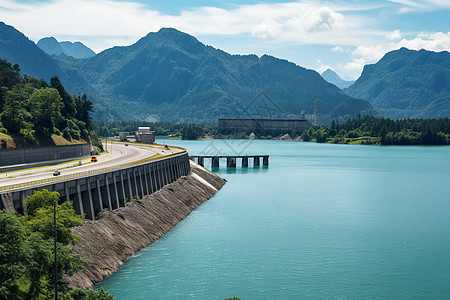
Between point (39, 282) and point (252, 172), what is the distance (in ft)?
421

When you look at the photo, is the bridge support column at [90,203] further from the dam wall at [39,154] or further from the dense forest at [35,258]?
the dam wall at [39,154]

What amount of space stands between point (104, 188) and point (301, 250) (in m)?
26.2

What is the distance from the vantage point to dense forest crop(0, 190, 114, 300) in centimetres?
3503

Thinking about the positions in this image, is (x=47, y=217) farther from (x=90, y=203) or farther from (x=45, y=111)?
(x=45, y=111)

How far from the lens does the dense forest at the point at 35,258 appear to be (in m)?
35.0

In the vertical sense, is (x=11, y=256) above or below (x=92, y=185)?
below

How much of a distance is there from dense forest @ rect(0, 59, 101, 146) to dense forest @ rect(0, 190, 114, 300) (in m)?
49.3

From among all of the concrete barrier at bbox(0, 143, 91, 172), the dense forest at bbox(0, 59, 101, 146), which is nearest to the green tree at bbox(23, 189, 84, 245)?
the concrete barrier at bbox(0, 143, 91, 172)

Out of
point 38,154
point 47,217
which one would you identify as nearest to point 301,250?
point 47,217

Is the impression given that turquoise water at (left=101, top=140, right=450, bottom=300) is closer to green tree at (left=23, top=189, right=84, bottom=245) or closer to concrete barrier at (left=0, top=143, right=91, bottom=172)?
green tree at (left=23, top=189, right=84, bottom=245)

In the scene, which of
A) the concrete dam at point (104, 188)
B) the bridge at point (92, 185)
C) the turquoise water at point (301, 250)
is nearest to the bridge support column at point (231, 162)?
the turquoise water at point (301, 250)

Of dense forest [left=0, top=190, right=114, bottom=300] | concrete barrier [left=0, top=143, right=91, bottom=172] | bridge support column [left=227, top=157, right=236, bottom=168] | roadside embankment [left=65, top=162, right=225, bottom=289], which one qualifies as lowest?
bridge support column [left=227, top=157, right=236, bottom=168]

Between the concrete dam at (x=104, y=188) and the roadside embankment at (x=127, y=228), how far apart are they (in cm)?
129

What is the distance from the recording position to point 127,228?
205 feet
